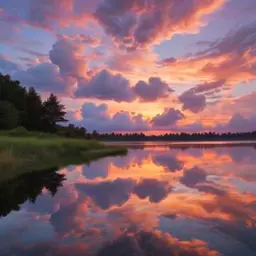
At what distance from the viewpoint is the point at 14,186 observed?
20.9 meters

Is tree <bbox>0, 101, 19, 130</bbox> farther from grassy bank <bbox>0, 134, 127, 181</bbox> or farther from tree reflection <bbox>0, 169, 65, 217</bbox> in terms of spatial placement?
tree reflection <bbox>0, 169, 65, 217</bbox>

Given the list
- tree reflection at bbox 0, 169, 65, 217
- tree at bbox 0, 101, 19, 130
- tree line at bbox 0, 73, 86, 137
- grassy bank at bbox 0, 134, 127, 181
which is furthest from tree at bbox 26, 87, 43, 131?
tree reflection at bbox 0, 169, 65, 217

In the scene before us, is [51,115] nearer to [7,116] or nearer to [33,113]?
[33,113]

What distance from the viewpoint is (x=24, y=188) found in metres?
20.4

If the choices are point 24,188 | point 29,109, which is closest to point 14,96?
point 29,109

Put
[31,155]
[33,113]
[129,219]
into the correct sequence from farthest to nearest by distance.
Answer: [33,113]
[31,155]
[129,219]

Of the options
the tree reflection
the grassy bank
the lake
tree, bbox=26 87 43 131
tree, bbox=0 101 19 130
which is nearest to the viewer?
the lake

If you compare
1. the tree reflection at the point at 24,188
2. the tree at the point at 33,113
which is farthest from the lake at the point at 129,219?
the tree at the point at 33,113

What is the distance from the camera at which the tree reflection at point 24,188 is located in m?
15.9

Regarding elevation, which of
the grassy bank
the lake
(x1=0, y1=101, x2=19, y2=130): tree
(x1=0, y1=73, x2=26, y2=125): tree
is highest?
(x1=0, y1=73, x2=26, y2=125): tree

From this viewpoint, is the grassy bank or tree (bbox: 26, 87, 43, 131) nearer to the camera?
the grassy bank

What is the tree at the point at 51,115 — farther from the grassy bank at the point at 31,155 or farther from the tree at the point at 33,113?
the grassy bank at the point at 31,155

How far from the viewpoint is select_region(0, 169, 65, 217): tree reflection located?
1592 centimetres

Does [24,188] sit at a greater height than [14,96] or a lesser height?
lesser
